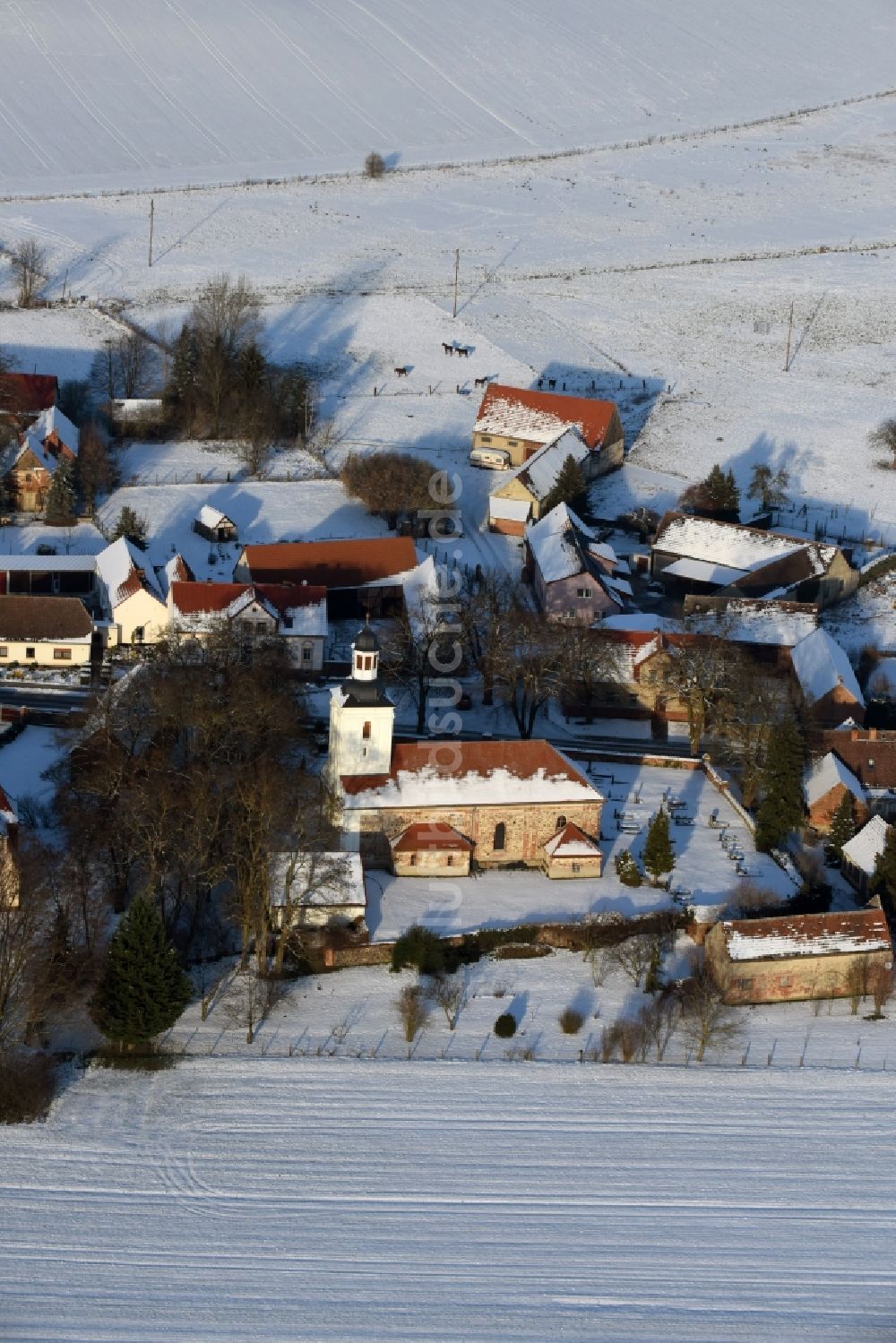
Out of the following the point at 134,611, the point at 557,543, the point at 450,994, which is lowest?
the point at 450,994

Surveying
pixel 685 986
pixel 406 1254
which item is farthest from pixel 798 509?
pixel 406 1254

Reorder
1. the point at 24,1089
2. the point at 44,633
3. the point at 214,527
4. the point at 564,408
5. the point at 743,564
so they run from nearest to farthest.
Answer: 1. the point at 24,1089
2. the point at 44,633
3. the point at 214,527
4. the point at 743,564
5. the point at 564,408

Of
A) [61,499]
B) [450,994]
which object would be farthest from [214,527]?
[450,994]

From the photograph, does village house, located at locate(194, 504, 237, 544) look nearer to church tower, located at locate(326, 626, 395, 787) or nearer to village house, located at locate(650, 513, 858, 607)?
village house, located at locate(650, 513, 858, 607)

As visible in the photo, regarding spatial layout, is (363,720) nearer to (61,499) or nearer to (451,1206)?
(451,1206)

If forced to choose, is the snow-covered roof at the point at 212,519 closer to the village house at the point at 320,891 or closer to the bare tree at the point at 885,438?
the village house at the point at 320,891

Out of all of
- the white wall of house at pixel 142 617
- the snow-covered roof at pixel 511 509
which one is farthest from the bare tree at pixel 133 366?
the white wall of house at pixel 142 617
